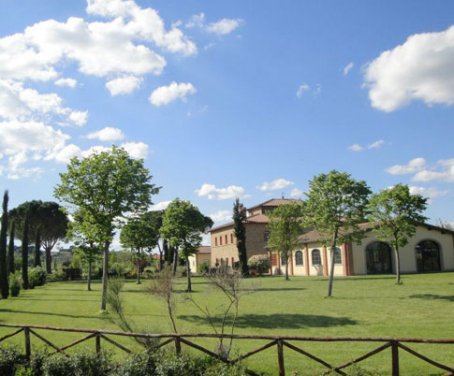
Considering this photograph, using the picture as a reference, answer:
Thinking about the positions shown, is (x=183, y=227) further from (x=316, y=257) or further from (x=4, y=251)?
(x=316, y=257)

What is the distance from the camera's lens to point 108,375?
9.48 meters

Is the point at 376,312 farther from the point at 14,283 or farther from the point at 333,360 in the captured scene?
the point at 14,283

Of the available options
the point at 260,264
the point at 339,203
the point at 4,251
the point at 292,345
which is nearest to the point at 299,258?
the point at 260,264

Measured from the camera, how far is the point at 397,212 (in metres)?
26.3

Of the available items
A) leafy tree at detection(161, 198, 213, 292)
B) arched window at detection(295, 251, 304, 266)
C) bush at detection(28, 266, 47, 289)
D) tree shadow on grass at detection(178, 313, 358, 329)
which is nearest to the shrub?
tree shadow on grass at detection(178, 313, 358, 329)

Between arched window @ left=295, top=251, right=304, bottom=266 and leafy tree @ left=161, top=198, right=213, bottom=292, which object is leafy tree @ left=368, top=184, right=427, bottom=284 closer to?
leafy tree @ left=161, top=198, right=213, bottom=292

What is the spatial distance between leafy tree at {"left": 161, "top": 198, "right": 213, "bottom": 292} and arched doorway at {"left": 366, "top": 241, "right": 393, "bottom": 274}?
18.7 m

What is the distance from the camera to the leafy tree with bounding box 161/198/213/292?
29.0 meters

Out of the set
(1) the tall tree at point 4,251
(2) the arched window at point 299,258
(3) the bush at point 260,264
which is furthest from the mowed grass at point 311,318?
(3) the bush at point 260,264

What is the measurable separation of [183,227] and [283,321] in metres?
14.3

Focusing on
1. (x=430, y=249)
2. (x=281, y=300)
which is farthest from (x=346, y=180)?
(x=430, y=249)

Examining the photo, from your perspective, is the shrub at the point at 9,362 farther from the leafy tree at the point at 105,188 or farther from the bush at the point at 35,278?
the bush at the point at 35,278

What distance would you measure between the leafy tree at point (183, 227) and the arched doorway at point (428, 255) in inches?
893

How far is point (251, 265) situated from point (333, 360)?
44787mm
